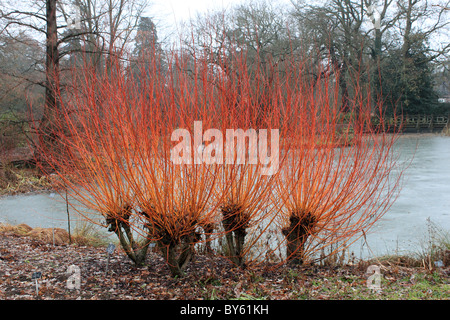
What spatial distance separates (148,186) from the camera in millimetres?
2947

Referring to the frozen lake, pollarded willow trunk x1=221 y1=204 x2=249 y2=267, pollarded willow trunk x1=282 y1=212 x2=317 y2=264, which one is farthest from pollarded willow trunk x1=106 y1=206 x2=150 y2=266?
pollarded willow trunk x1=282 y1=212 x2=317 y2=264

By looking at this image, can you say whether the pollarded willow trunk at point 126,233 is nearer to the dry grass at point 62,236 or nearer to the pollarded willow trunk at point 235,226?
the pollarded willow trunk at point 235,226

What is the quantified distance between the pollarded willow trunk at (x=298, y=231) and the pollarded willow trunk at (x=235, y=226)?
1.39 feet

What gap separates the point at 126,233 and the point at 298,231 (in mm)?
1605

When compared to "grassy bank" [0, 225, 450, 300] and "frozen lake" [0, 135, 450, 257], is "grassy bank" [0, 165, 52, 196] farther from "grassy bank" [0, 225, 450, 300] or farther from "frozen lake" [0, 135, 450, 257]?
"grassy bank" [0, 225, 450, 300]

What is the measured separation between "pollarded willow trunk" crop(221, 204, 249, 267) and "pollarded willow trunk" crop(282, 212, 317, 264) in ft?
1.39

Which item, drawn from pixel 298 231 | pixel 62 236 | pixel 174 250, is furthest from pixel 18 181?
pixel 298 231

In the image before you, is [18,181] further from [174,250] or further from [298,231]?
[298,231]

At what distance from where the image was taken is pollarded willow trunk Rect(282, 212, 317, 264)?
3539 mm

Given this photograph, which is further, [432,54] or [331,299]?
[432,54]

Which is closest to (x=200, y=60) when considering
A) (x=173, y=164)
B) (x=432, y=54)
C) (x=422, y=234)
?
(x=173, y=164)

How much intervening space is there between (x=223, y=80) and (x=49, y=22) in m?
7.67

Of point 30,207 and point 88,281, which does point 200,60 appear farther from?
point 30,207

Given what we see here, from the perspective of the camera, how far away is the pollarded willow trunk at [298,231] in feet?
11.6
